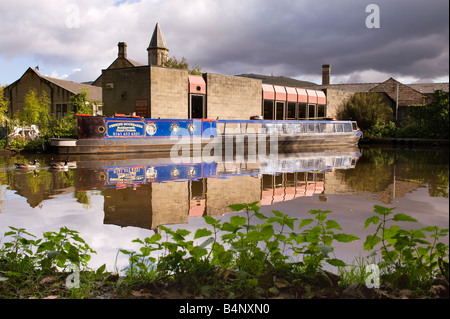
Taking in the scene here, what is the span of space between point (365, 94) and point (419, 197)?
27741 millimetres

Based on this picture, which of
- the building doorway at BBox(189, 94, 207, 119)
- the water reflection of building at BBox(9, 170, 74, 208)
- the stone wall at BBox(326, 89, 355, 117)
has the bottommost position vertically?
the water reflection of building at BBox(9, 170, 74, 208)

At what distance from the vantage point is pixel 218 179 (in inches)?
326

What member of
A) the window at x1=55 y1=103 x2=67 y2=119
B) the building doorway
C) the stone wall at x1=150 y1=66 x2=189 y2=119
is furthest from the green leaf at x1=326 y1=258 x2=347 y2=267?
the window at x1=55 y1=103 x2=67 y2=119

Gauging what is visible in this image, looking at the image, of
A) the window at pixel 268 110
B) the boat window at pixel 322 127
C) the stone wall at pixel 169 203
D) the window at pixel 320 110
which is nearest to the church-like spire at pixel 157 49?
the window at pixel 268 110

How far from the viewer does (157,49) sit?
3128 centimetres

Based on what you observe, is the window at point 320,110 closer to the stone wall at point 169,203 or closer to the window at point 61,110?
the window at point 61,110

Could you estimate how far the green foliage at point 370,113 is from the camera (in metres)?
28.3

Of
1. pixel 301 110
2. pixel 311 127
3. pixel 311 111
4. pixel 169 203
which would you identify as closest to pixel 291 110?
pixel 301 110

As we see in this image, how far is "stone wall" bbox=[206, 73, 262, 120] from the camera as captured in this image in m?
22.4

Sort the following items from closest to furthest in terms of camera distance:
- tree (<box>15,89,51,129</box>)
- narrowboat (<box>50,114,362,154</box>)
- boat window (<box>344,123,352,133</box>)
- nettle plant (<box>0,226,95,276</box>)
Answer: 1. nettle plant (<box>0,226,95,276</box>)
2. narrowboat (<box>50,114,362,154</box>)
3. boat window (<box>344,123,352,133</box>)
4. tree (<box>15,89,51,129</box>)

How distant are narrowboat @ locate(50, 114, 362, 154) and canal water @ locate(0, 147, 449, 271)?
5.08m

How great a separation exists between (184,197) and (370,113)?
2634cm

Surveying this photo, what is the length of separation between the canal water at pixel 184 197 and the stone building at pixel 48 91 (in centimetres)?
2062

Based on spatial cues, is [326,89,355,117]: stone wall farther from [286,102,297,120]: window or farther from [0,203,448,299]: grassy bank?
[0,203,448,299]: grassy bank
